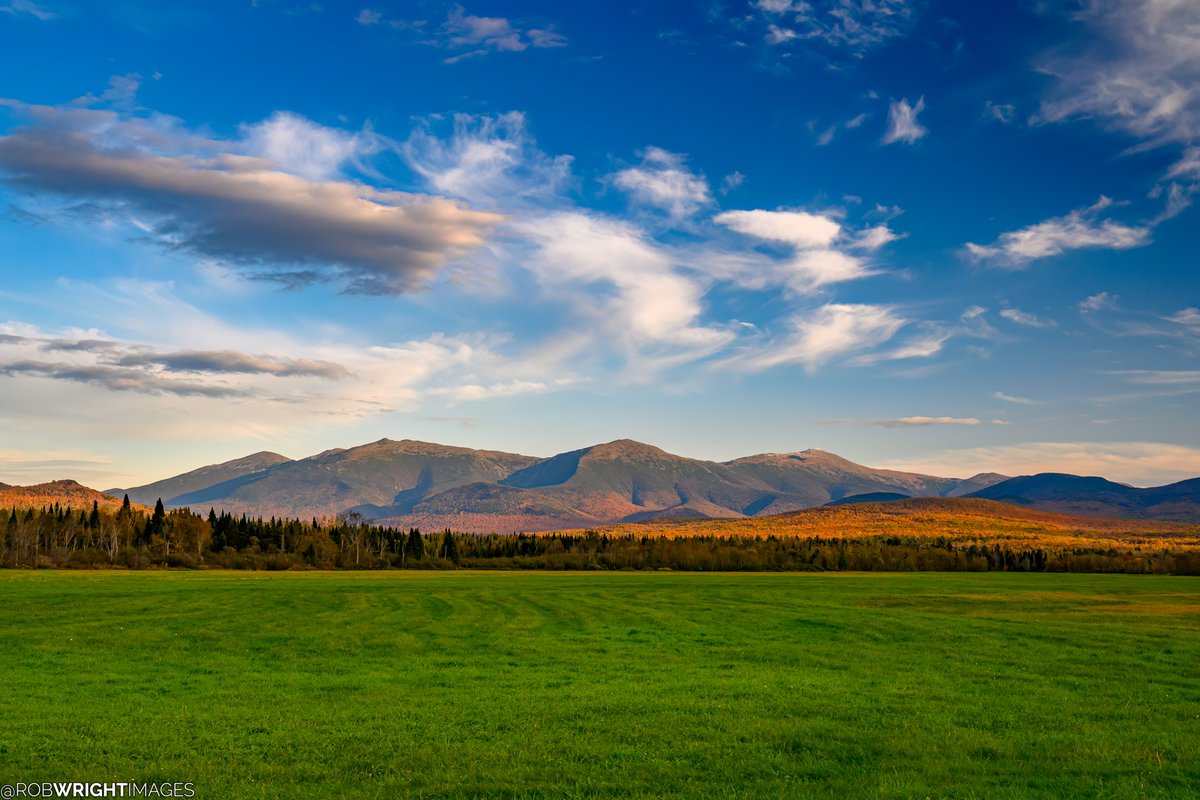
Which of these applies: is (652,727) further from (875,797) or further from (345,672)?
(345,672)

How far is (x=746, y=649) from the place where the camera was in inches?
1572

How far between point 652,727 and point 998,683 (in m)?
15.3

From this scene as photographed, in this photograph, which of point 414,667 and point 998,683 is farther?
point 414,667

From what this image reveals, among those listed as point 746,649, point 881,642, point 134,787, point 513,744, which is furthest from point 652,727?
point 881,642

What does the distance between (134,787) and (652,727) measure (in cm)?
1189

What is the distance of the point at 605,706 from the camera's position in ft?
79.2

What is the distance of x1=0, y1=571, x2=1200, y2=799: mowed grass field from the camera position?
16.6 m

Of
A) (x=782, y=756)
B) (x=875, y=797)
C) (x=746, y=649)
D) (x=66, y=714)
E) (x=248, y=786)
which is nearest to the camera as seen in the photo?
(x=875, y=797)

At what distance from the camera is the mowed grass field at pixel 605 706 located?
16.6 metres

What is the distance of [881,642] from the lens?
42.4 metres

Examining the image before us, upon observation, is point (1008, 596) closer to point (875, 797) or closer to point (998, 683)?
point (998, 683)

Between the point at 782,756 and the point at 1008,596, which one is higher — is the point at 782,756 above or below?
above

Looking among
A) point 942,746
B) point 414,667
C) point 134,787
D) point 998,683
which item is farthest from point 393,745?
point 998,683

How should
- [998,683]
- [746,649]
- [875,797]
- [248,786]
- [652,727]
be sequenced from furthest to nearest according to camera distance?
[746,649]
[998,683]
[652,727]
[248,786]
[875,797]
